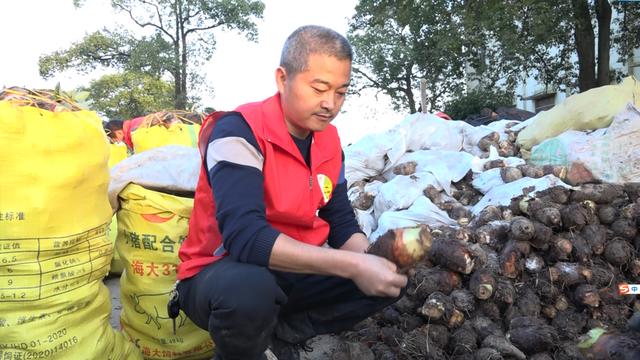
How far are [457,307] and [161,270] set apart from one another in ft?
5.00

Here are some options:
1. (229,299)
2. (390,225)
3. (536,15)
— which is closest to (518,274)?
(390,225)

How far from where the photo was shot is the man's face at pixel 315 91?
1907mm

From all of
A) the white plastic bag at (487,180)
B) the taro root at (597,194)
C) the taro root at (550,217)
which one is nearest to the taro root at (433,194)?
the white plastic bag at (487,180)

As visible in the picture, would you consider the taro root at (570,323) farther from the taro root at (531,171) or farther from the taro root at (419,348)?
the taro root at (531,171)

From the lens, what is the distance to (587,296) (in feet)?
9.56

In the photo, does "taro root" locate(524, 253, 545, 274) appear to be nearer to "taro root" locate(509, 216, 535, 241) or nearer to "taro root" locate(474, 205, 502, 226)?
"taro root" locate(509, 216, 535, 241)

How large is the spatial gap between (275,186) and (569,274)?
1969mm

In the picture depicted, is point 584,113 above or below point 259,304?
above

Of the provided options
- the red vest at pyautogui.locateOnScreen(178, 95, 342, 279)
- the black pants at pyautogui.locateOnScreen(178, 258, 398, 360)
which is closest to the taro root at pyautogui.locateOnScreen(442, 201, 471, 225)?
the black pants at pyautogui.locateOnScreen(178, 258, 398, 360)

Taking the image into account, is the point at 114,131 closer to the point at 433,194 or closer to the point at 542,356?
the point at 433,194

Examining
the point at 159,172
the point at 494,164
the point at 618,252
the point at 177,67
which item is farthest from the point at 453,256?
the point at 177,67

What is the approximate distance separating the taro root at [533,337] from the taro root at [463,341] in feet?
0.58

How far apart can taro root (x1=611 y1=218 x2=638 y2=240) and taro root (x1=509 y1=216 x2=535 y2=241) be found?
0.65m

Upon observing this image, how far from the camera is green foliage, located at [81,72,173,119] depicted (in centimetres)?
2473
